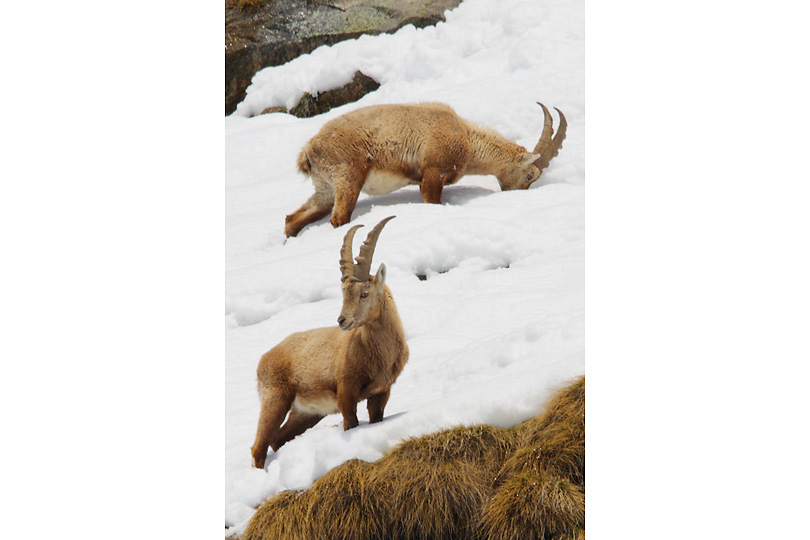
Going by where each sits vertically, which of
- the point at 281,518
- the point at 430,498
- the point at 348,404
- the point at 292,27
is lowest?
the point at 281,518

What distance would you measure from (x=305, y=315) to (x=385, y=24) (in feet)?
5.95

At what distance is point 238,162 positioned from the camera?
485 cm

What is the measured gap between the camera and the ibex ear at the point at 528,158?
4469 mm

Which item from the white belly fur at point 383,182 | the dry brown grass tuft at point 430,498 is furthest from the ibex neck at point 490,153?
the dry brown grass tuft at point 430,498

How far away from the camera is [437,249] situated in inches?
167

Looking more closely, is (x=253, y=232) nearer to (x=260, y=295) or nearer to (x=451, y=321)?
(x=260, y=295)

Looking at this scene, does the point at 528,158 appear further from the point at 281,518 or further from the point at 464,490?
the point at 281,518

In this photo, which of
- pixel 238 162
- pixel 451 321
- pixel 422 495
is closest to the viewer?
pixel 422 495

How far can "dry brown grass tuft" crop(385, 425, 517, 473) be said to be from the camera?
3.63m

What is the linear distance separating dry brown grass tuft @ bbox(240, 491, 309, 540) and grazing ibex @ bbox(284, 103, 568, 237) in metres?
1.41

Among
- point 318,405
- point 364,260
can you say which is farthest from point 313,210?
point 318,405

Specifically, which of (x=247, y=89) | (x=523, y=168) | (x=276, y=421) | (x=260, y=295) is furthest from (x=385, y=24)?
(x=276, y=421)

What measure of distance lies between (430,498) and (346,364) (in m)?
0.71

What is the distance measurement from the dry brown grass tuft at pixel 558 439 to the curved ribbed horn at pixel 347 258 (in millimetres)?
1029
